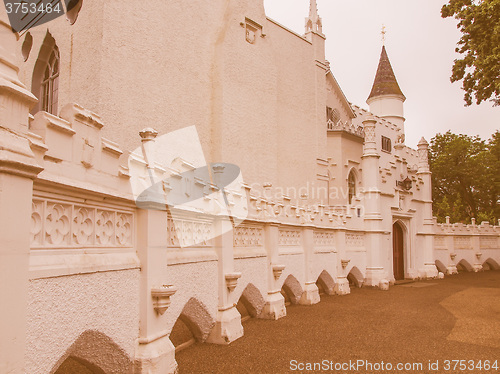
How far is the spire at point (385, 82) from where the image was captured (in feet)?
121

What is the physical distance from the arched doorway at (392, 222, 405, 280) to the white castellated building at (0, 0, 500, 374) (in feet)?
0.43

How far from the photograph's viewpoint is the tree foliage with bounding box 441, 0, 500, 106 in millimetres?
Result: 12425

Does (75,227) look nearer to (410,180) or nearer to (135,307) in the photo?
(135,307)

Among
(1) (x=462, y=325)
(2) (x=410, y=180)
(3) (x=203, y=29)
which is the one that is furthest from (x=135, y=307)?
(2) (x=410, y=180)

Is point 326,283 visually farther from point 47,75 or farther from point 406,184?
point 47,75

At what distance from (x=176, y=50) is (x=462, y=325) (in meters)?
10.8

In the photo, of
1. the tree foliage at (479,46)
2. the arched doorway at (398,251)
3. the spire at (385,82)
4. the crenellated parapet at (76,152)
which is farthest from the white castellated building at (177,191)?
the spire at (385,82)

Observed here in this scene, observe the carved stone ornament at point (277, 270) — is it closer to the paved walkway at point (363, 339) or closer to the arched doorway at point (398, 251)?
the paved walkway at point (363, 339)

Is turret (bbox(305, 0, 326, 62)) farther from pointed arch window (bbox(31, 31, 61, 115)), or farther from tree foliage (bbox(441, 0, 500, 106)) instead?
pointed arch window (bbox(31, 31, 61, 115))

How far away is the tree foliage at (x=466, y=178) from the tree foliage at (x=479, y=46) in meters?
22.7

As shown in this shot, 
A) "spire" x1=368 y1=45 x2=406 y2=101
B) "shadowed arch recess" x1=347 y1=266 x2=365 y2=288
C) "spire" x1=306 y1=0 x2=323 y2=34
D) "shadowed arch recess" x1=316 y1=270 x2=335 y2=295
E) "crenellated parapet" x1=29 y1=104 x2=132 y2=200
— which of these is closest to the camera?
"crenellated parapet" x1=29 y1=104 x2=132 y2=200

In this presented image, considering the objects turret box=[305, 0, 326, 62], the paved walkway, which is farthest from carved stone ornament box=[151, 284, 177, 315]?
turret box=[305, 0, 326, 62]

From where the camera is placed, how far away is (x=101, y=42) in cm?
1090

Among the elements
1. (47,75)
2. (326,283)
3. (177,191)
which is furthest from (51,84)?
(326,283)
